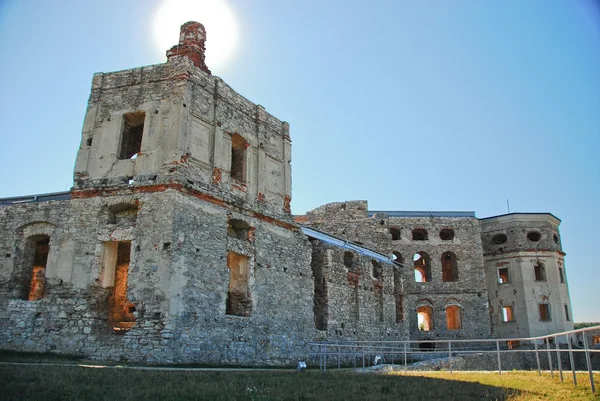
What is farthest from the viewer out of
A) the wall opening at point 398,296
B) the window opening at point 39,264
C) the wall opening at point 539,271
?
the wall opening at point 539,271

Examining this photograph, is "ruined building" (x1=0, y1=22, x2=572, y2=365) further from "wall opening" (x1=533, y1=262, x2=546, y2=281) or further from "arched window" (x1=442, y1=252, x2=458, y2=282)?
"wall opening" (x1=533, y1=262, x2=546, y2=281)

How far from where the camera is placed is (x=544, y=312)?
3241 cm

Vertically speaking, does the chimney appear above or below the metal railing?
above

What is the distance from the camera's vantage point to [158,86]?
16.4m

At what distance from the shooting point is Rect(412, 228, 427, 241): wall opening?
111 feet

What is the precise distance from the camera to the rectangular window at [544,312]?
105ft

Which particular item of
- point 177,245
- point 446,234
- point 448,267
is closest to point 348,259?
point 177,245

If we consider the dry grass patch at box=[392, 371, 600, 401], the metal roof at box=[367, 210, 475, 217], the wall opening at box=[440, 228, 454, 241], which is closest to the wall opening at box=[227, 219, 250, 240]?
the dry grass patch at box=[392, 371, 600, 401]

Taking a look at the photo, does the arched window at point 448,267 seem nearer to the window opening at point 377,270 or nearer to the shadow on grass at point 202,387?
the window opening at point 377,270

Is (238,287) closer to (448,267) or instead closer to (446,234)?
(446,234)

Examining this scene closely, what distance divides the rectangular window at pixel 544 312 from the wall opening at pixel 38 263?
2915cm

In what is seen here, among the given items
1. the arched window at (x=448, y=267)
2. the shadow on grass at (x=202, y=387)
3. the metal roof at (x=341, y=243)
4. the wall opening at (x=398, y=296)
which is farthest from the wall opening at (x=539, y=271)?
the shadow on grass at (x=202, y=387)

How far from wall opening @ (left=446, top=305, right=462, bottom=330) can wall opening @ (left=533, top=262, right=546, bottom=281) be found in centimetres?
594

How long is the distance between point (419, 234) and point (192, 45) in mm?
21874
